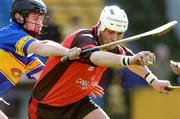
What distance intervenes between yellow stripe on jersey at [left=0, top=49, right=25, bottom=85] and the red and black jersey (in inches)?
9.4

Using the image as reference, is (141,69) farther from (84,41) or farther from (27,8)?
(27,8)

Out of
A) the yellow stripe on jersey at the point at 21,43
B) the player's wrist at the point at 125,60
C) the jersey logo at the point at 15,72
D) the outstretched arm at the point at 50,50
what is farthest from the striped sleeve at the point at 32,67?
the player's wrist at the point at 125,60

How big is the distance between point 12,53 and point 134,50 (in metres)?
5.19

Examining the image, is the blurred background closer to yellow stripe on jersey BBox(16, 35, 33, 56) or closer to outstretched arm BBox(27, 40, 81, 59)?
yellow stripe on jersey BBox(16, 35, 33, 56)

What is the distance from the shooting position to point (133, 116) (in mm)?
12602

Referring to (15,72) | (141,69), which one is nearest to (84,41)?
(15,72)

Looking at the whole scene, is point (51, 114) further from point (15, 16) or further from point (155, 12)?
point (155, 12)

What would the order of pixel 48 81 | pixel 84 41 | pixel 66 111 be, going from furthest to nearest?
pixel 66 111 < pixel 48 81 < pixel 84 41

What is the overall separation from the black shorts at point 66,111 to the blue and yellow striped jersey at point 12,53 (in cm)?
42

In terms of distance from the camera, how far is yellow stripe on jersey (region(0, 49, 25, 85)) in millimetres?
8133

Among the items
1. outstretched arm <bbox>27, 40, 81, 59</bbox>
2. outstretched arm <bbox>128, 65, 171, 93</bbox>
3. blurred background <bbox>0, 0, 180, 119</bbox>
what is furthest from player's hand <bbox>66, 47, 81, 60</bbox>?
blurred background <bbox>0, 0, 180, 119</bbox>

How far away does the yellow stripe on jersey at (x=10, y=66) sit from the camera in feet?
26.7

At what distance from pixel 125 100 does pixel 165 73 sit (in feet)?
2.72

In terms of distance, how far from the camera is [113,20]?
26.6ft
